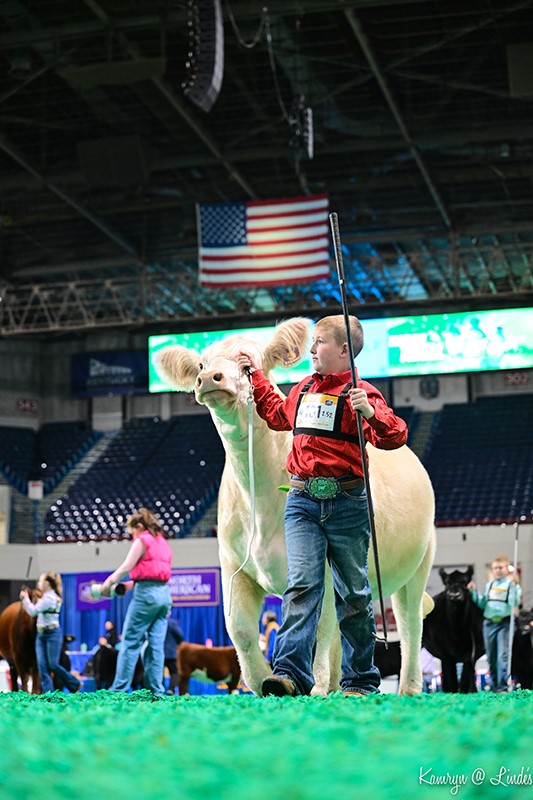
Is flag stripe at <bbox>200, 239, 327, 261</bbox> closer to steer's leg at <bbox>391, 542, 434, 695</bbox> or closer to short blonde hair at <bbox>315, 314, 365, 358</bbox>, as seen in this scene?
steer's leg at <bbox>391, 542, 434, 695</bbox>

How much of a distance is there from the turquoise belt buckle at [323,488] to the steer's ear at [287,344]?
3.07 ft

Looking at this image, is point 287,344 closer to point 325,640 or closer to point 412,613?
point 325,640

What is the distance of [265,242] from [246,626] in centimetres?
1322

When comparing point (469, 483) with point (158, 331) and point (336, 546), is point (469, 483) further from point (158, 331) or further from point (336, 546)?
point (336, 546)

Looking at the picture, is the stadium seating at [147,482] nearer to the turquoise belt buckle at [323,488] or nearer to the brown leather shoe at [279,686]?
the turquoise belt buckle at [323,488]

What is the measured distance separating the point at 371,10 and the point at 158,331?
640 inches

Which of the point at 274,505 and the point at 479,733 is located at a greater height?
the point at 274,505

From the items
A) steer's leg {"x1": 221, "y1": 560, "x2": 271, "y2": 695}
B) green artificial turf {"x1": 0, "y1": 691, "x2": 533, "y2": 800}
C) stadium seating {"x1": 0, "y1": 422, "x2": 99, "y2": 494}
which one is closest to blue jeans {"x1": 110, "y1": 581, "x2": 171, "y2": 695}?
steer's leg {"x1": 221, "y1": 560, "x2": 271, "y2": 695}

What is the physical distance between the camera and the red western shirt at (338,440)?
14.0 ft

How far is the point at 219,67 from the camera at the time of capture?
1125cm

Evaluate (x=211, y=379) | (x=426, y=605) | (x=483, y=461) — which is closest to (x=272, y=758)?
(x=211, y=379)

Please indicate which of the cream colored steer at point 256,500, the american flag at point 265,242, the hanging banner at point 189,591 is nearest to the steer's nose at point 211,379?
the cream colored steer at point 256,500

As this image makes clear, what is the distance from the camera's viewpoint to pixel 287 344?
5.05 metres

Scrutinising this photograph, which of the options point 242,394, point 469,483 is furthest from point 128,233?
point 242,394
